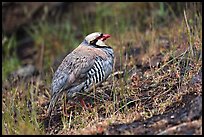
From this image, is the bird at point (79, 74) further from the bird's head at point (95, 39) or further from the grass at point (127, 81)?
the bird's head at point (95, 39)

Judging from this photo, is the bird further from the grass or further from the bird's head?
the bird's head

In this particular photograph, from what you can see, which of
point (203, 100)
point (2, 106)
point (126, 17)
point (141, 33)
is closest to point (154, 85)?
point (203, 100)

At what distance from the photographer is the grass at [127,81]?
539 cm

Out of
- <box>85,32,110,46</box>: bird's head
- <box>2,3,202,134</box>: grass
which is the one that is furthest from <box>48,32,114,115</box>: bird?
<box>85,32,110,46</box>: bird's head

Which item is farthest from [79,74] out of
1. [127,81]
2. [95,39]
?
[95,39]

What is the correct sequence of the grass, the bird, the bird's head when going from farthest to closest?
the bird's head → the bird → the grass

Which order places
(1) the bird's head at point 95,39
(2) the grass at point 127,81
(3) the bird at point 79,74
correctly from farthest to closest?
(1) the bird's head at point 95,39, (3) the bird at point 79,74, (2) the grass at point 127,81

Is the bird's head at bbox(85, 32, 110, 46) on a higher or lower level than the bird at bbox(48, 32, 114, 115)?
higher

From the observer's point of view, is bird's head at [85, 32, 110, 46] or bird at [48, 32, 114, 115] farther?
bird's head at [85, 32, 110, 46]

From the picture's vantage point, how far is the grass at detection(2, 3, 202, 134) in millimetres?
5391

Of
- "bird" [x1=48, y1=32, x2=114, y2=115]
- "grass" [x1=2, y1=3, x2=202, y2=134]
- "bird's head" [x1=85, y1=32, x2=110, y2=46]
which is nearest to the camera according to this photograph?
"grass" [x1=2, y1=3, x2=202, y2=134]

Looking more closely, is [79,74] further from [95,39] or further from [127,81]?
[95,39]

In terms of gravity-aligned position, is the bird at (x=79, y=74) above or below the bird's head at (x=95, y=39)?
below

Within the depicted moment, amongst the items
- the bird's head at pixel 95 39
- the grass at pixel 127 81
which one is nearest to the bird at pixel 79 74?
the grass at pixel 127 81
